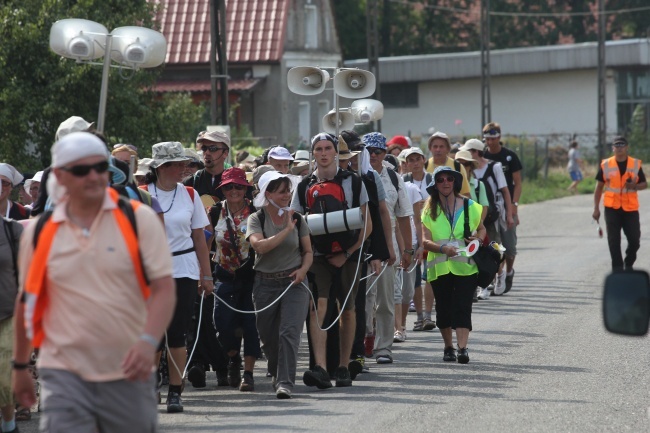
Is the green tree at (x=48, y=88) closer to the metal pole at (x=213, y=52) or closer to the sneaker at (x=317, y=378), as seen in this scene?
the metal pole at (x=213, y=52)

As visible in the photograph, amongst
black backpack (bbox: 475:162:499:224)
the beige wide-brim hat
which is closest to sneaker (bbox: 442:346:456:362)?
the beige wide-brim hat

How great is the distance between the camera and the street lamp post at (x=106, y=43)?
32.2 feet

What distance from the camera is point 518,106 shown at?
6238 centimetres

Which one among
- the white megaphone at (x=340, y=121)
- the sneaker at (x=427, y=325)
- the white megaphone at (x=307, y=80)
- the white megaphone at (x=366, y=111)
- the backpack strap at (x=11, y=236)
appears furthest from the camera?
the white megaphone at (x=366, y=111)

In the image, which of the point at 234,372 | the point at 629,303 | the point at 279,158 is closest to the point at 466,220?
the point at 279,158

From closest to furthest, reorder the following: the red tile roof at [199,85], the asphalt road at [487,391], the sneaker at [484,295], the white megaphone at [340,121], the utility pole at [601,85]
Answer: the asphalt road at [487,391]
the white megaphone at [340,121]
the sneaker at [484,295]
the red tile roof at [199,85]
the utility pole at [601,85]

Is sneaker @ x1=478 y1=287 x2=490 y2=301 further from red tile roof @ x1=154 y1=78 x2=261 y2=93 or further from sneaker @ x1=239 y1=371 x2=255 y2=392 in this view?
red tile roof @ x1=154 y1=78 x2=261 y2=93

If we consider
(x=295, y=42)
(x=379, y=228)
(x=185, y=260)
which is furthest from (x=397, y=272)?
(x=295, y=42)

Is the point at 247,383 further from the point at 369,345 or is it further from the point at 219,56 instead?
the point at 219,56

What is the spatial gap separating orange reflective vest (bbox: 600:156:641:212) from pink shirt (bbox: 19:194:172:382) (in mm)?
12445

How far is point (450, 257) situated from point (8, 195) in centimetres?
392

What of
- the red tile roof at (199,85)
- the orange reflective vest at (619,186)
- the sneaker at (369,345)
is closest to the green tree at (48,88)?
the orange reflective vest at (619,186)

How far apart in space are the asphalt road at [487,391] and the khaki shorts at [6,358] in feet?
2.38

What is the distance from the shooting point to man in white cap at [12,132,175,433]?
18.3 feet
